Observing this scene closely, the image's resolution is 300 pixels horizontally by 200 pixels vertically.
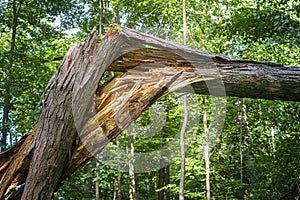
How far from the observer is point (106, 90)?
182 cm

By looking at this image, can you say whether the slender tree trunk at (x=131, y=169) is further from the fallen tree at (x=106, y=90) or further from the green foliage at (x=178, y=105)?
the fallen tree at (x=106, y=90)

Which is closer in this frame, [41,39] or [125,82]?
[125,82]

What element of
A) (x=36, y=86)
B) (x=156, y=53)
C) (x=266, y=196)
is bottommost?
(x=266, y=196)

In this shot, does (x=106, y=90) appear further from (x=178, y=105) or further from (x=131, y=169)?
(x=178, y=105)

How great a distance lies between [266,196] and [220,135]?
2.72m

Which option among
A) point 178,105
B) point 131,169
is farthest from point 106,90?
point 178,105

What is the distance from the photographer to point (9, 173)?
5.64 feet

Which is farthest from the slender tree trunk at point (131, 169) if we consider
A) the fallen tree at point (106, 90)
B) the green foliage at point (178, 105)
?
the fallen tree at point (106, 90)

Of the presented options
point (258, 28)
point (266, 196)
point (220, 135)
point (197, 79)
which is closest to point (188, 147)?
point (220, 135)

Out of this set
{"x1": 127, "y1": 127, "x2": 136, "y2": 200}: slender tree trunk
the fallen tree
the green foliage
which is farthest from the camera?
{"x1": 127, "y1": 127, "x2": 136, "y2": 200}: slender tree trunk

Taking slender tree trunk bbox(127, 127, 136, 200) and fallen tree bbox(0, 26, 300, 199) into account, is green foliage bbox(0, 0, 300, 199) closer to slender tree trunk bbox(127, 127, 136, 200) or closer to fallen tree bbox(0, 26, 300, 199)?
slender tree trunk bbox(127, 127, 136, 200)

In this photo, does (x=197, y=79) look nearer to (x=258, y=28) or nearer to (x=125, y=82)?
(x=125, y=82)

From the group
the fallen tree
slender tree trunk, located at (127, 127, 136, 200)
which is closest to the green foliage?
slender tree trunk, located at (127, 127, 136, 200)

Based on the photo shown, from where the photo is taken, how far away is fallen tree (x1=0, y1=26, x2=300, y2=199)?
163 centimetres
